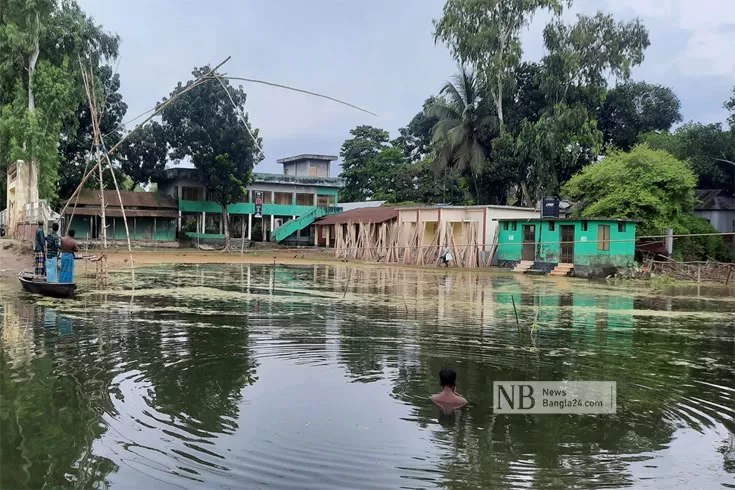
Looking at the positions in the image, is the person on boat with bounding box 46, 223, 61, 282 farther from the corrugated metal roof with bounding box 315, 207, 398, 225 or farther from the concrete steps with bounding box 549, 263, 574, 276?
the corrugated metal roof with bounding box 315, 207, 398, 225

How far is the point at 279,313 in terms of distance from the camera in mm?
13406

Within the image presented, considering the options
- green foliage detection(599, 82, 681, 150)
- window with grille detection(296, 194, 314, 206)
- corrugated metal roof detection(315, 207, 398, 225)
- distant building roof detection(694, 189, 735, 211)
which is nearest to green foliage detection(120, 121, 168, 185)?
window with grille detection(296, 194, 314, 206)

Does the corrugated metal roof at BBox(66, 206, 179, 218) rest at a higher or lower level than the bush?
higher

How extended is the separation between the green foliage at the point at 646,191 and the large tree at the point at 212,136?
911 inches

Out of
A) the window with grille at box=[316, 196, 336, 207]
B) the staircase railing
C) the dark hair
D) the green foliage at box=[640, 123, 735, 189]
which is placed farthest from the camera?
the window with grille at box=[316, 196, 336, 207]

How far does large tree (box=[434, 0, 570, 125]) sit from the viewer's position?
121 feet

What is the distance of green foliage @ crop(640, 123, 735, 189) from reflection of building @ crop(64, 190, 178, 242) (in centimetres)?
3331

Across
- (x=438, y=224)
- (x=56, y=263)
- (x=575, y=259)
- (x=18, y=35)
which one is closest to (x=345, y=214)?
(x=438, y=224)

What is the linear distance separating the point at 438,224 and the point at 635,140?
1731 cm

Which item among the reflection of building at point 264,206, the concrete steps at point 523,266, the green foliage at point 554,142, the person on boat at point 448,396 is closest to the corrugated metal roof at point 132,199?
the reflection of building at point 264,206

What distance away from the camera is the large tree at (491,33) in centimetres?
3700

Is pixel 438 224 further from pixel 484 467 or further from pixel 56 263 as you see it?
pixel 484 467

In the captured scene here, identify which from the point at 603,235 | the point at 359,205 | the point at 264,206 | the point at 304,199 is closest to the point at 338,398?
the point at 603,235

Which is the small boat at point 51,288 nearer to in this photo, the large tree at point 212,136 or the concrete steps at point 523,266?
the concrete steps at point 523,266
